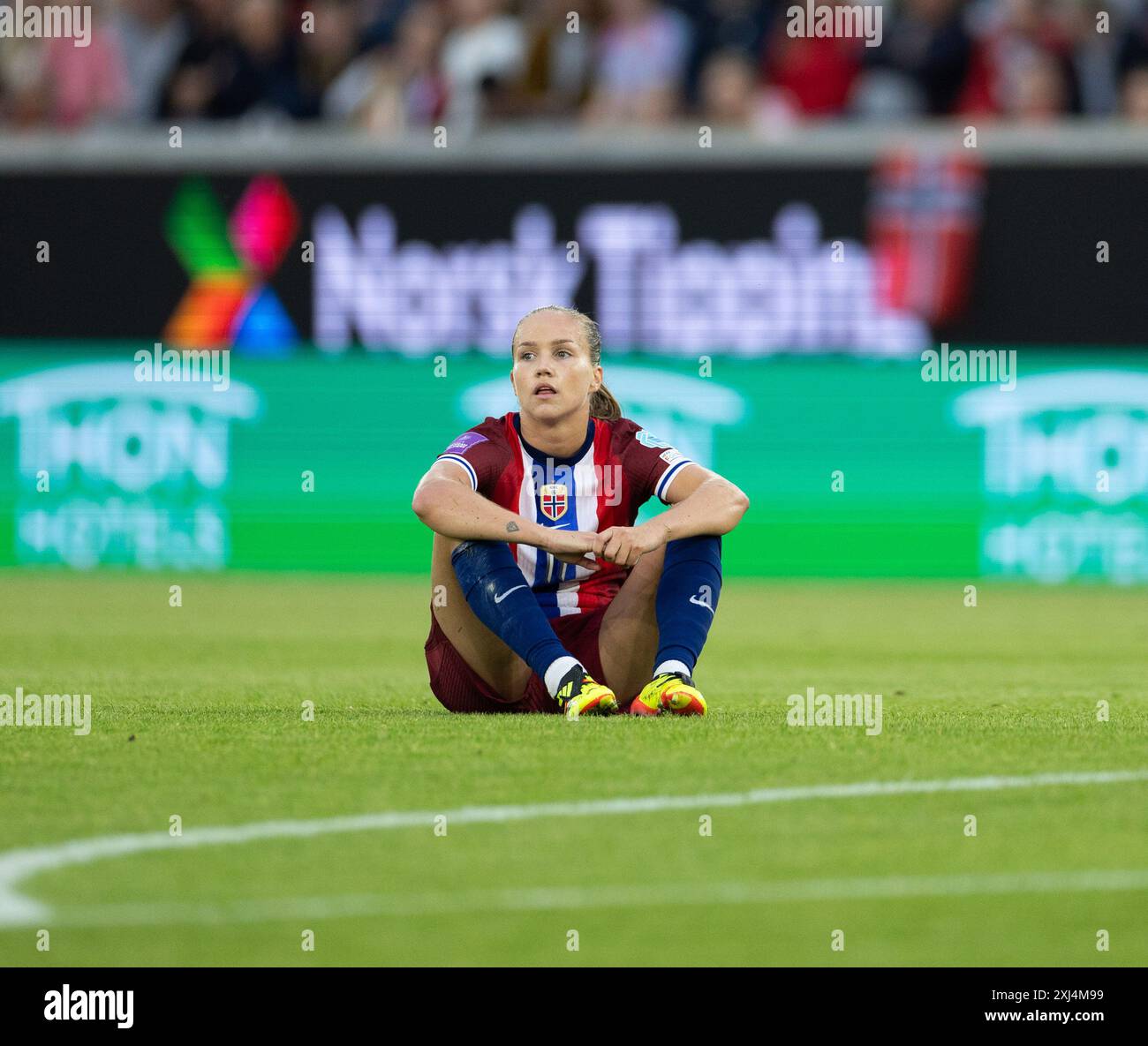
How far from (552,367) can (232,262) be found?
9037 millimetres

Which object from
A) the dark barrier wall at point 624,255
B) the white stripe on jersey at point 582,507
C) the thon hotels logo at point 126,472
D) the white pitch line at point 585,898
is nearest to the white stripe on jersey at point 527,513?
the white stripe on jersey at point 582,507

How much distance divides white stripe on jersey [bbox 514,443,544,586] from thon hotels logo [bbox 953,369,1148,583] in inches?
311

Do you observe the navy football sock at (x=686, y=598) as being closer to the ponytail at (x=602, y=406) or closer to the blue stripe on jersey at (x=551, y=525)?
the blue stripe on jersey at (x=551, y=525)

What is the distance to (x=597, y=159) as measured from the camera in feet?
50.9

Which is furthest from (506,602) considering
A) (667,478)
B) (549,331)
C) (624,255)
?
(624,255)

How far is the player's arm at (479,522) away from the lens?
684 cm

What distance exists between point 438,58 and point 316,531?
3.84 meters

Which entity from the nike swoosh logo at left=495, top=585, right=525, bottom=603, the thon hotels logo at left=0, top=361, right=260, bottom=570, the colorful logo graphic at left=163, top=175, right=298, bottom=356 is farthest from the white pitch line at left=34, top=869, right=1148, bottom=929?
the colorful logo graphic at left=163, top=175, right=298, bottom=356

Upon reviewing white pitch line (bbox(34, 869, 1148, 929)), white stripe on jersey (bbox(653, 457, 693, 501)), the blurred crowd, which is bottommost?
white pitch line (bbox(34, 869, 1148, 929))

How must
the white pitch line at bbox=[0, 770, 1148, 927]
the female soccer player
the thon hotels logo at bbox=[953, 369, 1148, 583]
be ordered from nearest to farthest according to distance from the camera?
the white pitch line at bbox=[0, 770, 1148, 927]
the female soccer player
the thon hotels logo at bbox=[953, 369, 1148, 583]

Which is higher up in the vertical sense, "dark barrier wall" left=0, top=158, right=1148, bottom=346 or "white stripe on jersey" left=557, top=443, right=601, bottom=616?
"dark barrier wall" left=0, top=158, right=1148, bottom=346

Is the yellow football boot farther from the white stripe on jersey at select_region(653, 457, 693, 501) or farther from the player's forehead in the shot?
the player's forehead

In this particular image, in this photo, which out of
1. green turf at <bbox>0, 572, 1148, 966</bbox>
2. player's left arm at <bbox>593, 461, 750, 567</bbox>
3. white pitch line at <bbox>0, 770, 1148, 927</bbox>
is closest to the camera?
green turf at <bbox>0, 572, 1148, 966</bbox>

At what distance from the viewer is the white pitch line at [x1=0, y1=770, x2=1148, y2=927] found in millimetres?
4688
